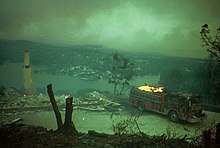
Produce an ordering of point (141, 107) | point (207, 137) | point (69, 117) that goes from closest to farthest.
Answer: point (207, 137)
point (69, 117)
point (141, 107)

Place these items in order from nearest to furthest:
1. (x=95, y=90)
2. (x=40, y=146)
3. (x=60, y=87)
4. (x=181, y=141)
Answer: (x=40, y=146) → (x=181, y=141) → (x=60, y=87) → (x=95, y=90)

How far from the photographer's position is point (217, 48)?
971 centimetres

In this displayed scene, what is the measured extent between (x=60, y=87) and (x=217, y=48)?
664 cm

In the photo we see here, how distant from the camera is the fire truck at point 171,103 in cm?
1022

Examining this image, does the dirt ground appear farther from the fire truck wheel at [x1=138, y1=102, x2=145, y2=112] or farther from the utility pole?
the utility pole

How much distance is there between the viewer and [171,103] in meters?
10.6

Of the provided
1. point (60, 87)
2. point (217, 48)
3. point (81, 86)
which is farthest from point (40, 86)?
point (217, 48)

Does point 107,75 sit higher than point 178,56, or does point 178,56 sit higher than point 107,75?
point 178,56

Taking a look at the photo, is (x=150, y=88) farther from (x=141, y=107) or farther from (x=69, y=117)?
(x=69, y=117)

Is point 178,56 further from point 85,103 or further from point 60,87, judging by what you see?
point 60,87

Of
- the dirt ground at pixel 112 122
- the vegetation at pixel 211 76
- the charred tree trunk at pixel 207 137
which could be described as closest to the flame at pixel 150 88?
the dirt ground at pixel 112 122

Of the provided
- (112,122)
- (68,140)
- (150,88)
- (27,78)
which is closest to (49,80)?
(27,78)

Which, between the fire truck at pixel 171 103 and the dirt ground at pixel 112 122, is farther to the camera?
the fire truck at pixel 171 103

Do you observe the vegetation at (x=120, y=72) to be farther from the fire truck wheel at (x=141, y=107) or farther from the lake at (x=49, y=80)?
the fire truck wheel at (x=141, y=107)
